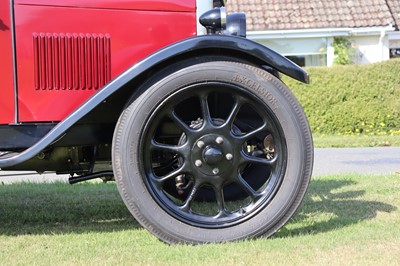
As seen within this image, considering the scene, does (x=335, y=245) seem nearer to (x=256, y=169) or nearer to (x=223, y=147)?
(x=223, y=147)

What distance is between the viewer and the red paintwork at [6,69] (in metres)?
3.42

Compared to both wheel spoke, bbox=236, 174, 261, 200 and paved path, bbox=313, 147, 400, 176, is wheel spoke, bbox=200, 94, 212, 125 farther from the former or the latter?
paved path, bbox=313, 147, 400, 176

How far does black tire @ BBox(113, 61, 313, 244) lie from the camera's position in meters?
3.31

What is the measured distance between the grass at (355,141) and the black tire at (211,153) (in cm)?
823

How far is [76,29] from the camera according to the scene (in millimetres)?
3613

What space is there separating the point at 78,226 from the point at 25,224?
1.40 ft

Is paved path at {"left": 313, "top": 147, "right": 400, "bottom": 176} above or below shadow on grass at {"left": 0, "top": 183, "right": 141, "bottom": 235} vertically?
below

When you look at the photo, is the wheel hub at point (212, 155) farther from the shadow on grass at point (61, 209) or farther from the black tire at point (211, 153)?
the shadow on grass at point (61, 209)

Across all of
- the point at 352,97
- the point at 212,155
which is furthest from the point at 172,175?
the point at 352,97

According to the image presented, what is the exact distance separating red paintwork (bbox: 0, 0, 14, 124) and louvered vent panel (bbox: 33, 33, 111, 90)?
0.50ft

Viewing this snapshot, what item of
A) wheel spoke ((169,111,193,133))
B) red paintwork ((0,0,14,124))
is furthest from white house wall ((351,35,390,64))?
red paintwork ((0,0,14,124))

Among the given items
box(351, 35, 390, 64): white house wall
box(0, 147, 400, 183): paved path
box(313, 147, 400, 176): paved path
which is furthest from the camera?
box(351, 35, 390, 64): white house wall

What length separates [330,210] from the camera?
4.45 metres

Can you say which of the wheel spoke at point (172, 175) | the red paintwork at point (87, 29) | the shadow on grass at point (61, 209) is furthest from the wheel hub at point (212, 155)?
the shadow on grass at point (61, 209)
